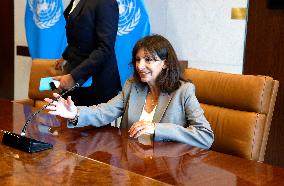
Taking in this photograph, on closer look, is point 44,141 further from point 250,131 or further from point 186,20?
point 186,20

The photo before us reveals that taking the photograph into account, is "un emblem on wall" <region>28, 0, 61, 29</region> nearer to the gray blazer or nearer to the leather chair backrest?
the leather chair backrest

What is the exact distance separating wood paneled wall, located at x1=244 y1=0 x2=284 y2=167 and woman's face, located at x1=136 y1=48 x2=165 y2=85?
1486mm

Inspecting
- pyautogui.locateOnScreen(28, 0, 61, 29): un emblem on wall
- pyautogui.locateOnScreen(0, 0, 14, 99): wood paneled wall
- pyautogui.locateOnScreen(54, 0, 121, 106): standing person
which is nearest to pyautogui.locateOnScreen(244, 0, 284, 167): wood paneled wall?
pyautogui.locateOnScreen(54, 0, 121, 106): standing person

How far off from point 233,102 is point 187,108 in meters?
0.24

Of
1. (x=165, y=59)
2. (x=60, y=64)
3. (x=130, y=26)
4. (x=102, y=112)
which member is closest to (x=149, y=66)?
(x=165, y=59)

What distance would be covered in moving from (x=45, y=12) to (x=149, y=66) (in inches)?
99.1

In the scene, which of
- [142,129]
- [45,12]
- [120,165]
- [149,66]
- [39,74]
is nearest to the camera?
[120,165]

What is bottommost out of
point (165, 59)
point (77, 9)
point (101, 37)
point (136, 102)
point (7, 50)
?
point (136, 102)

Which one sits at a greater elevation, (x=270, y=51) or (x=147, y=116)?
(x=270, y=51)

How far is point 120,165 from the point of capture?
4.71 feet

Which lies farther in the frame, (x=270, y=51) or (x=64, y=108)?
(x=270, y=51)

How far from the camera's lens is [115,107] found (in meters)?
2.19

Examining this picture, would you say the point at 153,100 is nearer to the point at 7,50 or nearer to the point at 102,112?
the point at 102,112

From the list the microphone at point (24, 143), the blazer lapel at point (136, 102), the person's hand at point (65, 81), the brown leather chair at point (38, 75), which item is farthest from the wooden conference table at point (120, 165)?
the brown leather chair at point (38, 75)
